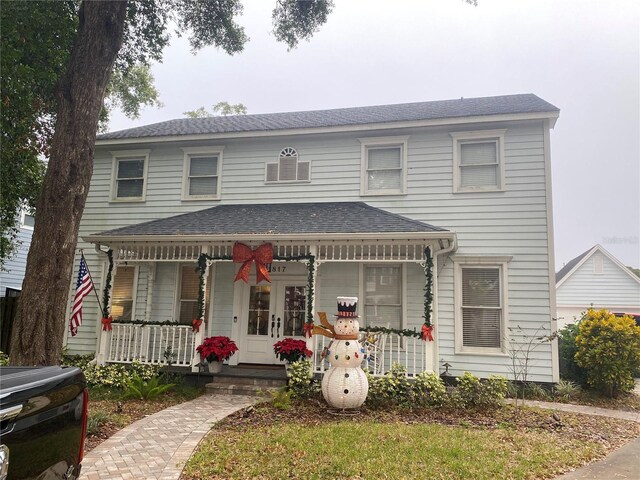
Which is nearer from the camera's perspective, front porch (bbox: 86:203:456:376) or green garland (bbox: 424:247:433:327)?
green garland (bbox: 424:247:433:327)

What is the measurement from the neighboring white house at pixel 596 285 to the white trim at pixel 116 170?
64.3 ft

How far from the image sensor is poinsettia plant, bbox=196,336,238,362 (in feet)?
28.4

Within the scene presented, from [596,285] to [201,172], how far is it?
1998 centimetres

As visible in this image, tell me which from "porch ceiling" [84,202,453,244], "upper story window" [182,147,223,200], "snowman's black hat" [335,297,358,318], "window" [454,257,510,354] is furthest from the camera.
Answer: "upper story window" [182,147,223,200]

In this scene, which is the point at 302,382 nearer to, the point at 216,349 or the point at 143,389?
the point at 216,349

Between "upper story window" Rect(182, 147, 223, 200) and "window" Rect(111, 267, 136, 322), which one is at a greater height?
"upper story window" Rect(182, 147, 223, 200)

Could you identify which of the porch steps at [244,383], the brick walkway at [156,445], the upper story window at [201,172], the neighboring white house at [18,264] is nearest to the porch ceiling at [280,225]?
the upper story window at [201,172]

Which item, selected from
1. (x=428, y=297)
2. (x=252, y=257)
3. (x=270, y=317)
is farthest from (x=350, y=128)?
(x=270, y=317)

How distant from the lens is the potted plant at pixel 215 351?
8.66 m

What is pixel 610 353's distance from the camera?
8.40m

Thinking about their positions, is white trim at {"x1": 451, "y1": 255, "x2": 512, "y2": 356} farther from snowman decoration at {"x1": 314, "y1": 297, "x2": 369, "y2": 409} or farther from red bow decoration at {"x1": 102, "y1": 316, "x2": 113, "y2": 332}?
red bow decoration at {"x1": 102, "y1": 316, "x2": 113, "y2": 332}

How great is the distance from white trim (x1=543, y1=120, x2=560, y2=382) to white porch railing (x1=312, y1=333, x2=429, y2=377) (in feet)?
8.44

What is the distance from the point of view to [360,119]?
1097 centimetres

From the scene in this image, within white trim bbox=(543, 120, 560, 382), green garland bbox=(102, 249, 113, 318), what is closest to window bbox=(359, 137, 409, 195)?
white trim bbox=(543, 120, 560, 382)
